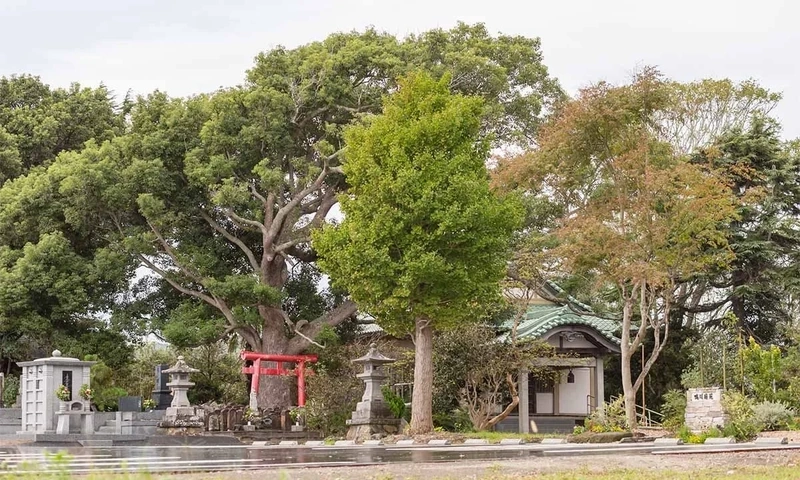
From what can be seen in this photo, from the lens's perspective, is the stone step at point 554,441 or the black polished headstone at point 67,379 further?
the black polished headstone at point 67,379

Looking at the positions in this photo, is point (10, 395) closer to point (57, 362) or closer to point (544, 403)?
point (57, 362)

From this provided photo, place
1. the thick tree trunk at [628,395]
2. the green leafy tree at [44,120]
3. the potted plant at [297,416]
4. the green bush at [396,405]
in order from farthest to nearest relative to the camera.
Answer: the green leafy tree at [44,120] → the potted plant at [297,416] → the green bush at [396,405] → the thick tree trunk at [628,395]

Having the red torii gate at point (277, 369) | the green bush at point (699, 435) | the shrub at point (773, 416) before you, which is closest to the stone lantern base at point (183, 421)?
the red torii gate at point (277, 369)

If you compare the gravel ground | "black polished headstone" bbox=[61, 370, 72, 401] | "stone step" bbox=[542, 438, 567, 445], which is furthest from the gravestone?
the gravel ground

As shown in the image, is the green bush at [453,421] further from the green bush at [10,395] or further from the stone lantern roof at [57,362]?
the green bush at [10,395]

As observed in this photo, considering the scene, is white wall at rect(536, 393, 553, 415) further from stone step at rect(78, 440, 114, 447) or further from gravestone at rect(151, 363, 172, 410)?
stone step at rect(78, 440, 114, 447)

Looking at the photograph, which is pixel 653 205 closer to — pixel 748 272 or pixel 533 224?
pixel 533 224

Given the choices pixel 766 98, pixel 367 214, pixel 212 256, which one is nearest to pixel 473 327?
pixel 367 214

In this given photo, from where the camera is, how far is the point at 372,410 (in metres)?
26.2

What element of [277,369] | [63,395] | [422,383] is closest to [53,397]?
[63,395]

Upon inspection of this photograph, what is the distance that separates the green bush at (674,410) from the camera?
25.2 meters

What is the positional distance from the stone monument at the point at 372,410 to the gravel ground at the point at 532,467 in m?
11.7

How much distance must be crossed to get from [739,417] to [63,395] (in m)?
18.5

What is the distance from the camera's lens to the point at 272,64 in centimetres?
3462
